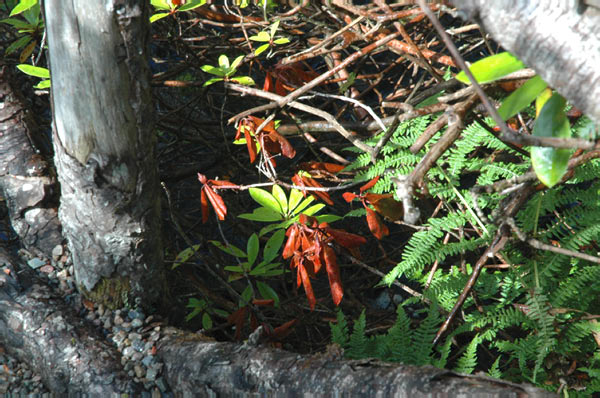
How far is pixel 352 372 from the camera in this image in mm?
1513

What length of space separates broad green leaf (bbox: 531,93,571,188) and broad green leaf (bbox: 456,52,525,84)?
93mm

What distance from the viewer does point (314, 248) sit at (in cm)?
208

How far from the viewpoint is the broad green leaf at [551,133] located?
0.95 m

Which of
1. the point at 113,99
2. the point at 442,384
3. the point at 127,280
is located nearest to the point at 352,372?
the point at 442,384

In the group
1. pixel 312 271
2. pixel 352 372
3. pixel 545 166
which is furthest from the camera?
pixel 312 271

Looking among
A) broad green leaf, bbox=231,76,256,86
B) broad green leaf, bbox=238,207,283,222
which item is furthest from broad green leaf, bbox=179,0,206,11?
broad green leaf, bbox=238,207,283,222

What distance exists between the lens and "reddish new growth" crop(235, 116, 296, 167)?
243cm

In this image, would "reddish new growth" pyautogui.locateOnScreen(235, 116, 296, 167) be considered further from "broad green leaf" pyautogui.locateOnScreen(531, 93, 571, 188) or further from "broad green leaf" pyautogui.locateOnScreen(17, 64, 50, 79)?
"broad green leaf" pyautogui.locateOnScreen(531, 93, 571, 188)

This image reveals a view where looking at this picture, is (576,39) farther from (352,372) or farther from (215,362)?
(215,362)

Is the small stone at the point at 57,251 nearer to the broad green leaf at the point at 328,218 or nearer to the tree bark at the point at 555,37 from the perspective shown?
the broad green leaf at the point at 328,218

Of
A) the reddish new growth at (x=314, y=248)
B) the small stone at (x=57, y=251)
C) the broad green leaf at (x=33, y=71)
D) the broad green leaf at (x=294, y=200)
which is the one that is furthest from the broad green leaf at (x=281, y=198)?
the broad green leaf at (x=33, y=71)

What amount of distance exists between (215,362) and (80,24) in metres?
1.15

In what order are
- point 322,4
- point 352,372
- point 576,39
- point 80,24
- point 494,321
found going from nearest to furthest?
1. point 576,39
2. point 352,372
3. point 80,24
4. point 494,321
5. point 322,4

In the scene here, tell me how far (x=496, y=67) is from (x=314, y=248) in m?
1.24
